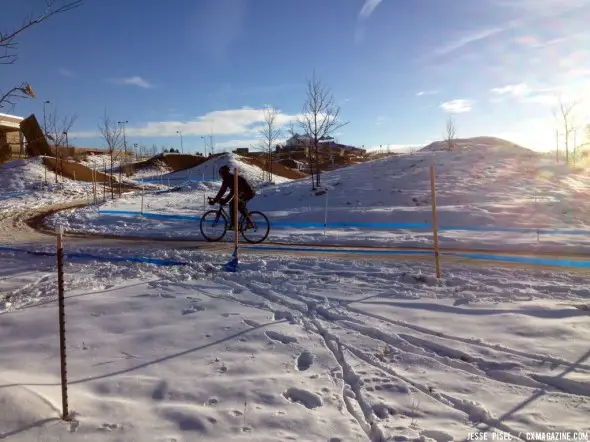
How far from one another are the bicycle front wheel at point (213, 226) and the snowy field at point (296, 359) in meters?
5.15

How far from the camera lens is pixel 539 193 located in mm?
24062

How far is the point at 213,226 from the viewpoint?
41.0ft

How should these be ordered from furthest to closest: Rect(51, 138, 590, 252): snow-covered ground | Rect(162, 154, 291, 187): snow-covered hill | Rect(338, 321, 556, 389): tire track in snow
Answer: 1. Rect(162, 154, 291, 187): snow-covered hill
2. Rect(51, 138, 590, 252): snow-covered ground
3. Rect(338, 321, 556, 389): tire track in snow

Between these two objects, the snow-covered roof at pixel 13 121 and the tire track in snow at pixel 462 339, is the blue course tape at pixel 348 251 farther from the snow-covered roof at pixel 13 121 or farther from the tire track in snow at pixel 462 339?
the snow-covered roof at pixel 13 121

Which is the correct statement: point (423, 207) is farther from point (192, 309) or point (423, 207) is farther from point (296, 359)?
point (296, 359)

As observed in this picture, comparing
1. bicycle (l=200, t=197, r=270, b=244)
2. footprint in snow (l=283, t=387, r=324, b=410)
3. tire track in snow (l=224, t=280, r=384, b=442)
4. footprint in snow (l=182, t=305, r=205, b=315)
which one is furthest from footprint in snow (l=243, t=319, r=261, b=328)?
bicycle (l=200, t=197, r=270, b=244)

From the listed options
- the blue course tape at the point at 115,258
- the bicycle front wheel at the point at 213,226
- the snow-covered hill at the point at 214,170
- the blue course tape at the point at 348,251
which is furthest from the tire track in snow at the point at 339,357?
the snow-covered hill at the point at 214,170

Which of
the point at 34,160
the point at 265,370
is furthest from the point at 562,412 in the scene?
the point at 34,160

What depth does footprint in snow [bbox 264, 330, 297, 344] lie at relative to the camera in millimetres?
4652

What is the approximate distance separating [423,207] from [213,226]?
473 inches

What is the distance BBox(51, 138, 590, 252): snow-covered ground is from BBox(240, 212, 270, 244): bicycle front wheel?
0.72 m

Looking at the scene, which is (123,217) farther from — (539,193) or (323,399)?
(539,193)

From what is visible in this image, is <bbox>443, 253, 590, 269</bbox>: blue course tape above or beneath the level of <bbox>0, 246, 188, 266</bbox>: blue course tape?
beneath

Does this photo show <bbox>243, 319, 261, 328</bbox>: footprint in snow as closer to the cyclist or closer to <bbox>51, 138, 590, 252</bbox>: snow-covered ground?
the cyclist
